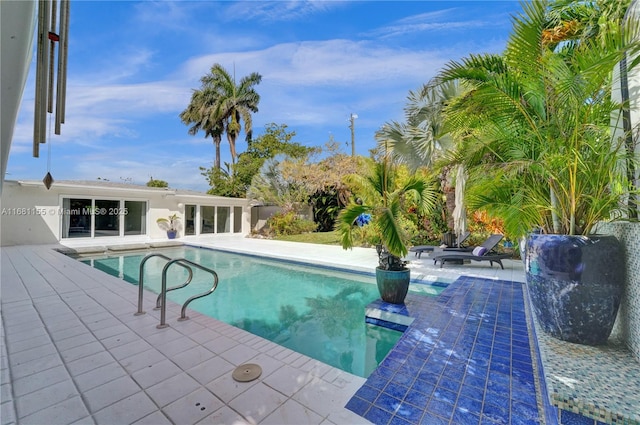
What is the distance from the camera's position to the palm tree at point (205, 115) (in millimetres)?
25984

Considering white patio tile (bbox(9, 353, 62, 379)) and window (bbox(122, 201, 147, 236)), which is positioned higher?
window (bbox(122, 201, 147, 236))

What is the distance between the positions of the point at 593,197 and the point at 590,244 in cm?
45

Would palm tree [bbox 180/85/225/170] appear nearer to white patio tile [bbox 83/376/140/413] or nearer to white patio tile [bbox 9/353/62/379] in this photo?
white patio tile [bbox 9/353/62/379]

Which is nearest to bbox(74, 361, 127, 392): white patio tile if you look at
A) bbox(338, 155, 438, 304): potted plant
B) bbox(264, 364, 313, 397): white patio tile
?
bbox(264, 364, 313, 397): white patio tile

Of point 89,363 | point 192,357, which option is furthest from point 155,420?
point 89,363

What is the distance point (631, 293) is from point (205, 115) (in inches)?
1149

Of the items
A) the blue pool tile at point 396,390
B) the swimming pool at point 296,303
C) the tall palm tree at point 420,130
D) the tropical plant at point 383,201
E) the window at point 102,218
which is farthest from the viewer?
the window at point 102,218

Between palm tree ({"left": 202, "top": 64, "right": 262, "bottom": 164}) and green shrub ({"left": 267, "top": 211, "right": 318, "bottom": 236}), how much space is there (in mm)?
11039

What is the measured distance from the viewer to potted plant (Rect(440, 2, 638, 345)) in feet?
7.71

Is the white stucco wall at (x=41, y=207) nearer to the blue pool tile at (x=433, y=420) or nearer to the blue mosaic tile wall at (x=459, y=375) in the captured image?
the blue mosaic tile wall at (x=459, y=375)

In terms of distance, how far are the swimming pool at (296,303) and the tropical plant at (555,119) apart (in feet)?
10.1

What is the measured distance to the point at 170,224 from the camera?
16.9m

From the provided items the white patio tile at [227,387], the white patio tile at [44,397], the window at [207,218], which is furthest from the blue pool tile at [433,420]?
the window at [207,218]

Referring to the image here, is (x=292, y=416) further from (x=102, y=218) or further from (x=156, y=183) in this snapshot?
(x=156, y=183)
